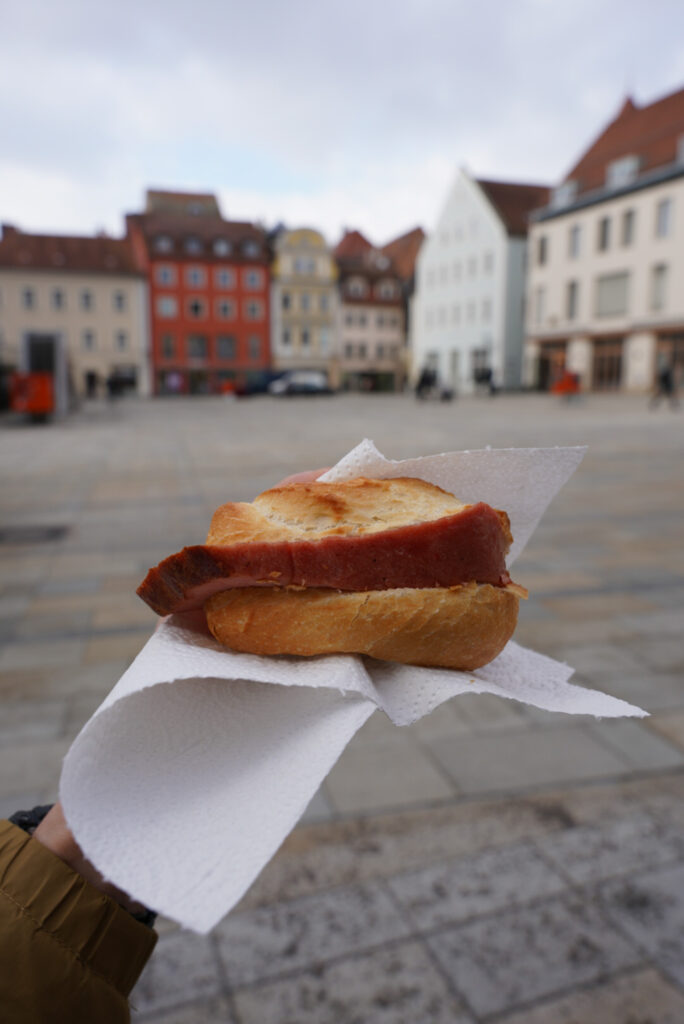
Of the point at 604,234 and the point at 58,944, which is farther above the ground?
the point at 604,234

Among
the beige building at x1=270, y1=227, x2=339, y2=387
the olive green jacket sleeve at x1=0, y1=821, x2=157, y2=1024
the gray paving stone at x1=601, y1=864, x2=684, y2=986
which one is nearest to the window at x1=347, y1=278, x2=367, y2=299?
the beige building at x1=270, y1=227, x2=339, y2=387

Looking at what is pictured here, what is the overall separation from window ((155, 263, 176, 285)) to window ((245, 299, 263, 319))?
5.68 meters

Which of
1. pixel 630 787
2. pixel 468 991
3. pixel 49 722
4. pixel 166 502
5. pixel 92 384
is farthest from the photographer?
pixel 92 384

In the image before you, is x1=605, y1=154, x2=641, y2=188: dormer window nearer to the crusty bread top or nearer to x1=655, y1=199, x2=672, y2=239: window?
x1=655, y1=199, x2=672, y2=239: window

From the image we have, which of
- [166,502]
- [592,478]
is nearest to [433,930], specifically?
[166,502]

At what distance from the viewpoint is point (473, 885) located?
96.5 inches

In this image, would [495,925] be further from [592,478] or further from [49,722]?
[592,478]

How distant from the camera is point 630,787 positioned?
2.97 meters

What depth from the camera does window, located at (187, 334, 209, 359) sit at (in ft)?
182

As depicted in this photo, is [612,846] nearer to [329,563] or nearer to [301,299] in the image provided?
[329,563]

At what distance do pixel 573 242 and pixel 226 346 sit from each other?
26.2 meters

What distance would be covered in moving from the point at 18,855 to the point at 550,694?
613 mm

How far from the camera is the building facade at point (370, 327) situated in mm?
59188

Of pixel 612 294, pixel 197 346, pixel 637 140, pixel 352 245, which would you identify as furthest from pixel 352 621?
pixel 352 245
